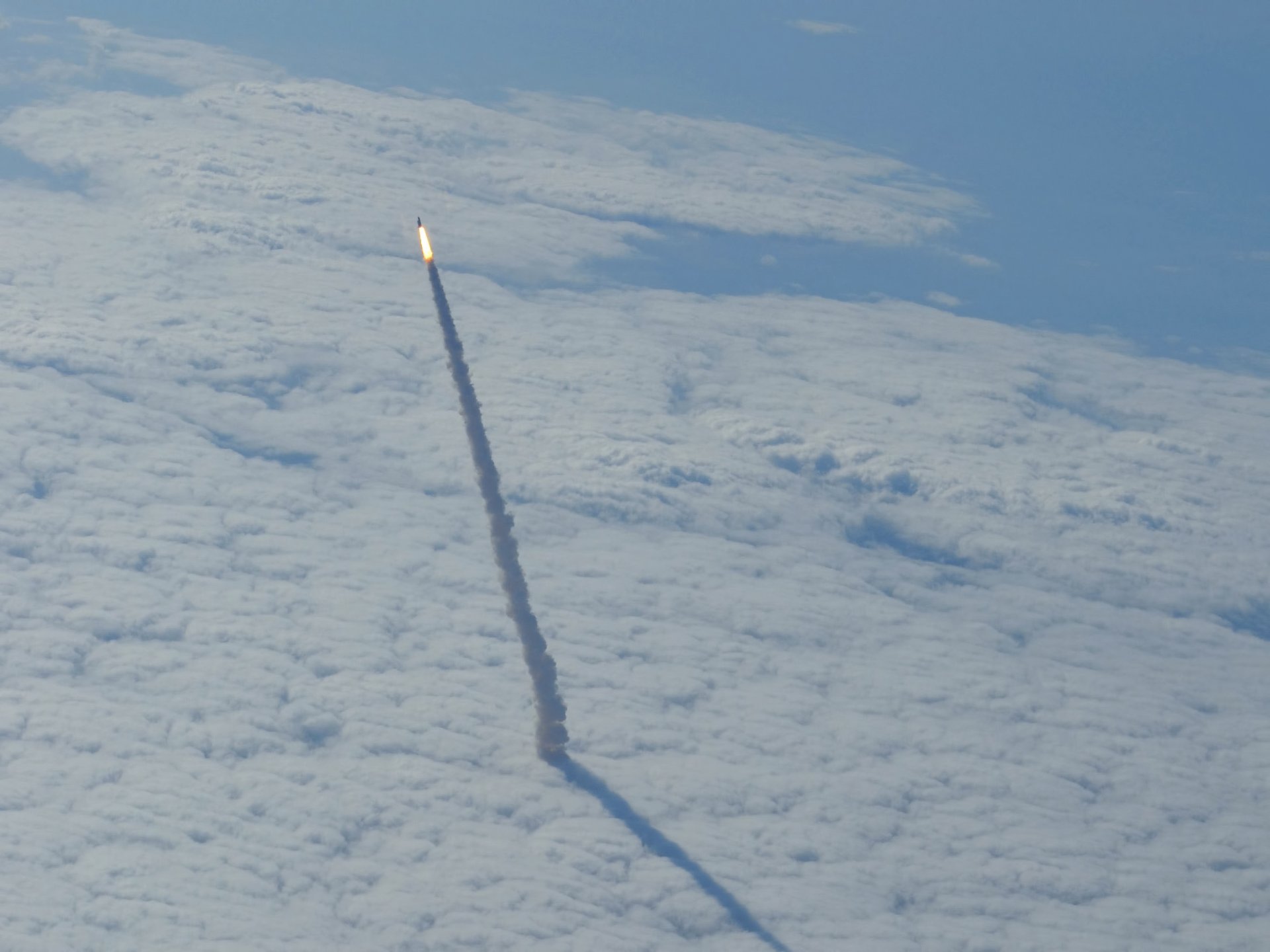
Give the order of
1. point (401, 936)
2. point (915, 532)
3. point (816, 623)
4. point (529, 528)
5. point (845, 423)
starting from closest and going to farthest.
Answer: point (401, 936) < point (816, 623) < point (529, 528) < point (915, 532) < point (845, 423)

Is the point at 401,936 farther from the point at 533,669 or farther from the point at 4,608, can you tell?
the point at 4,608

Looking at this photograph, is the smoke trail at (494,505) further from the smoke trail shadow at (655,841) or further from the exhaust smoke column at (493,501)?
the smoke trail shadow at (655,841)

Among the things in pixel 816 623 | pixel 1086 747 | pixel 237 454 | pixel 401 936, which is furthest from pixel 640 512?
pixel 401 936

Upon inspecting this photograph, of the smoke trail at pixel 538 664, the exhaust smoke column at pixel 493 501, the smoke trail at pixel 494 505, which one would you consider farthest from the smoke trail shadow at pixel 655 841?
the smoke trail at pixel 494 505

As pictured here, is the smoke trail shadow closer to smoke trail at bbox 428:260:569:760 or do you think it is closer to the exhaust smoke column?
the exhaust smoke column

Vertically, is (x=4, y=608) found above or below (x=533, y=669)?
below

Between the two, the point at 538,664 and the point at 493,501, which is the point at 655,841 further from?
the point at 493,501

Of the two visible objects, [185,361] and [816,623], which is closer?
[816,623]

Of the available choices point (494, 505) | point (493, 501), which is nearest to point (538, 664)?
point (494, 505)

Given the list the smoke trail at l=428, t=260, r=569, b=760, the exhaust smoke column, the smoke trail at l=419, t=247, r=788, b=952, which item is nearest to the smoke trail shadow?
the smoke trail at l=419, t=247, r=788, b=952
